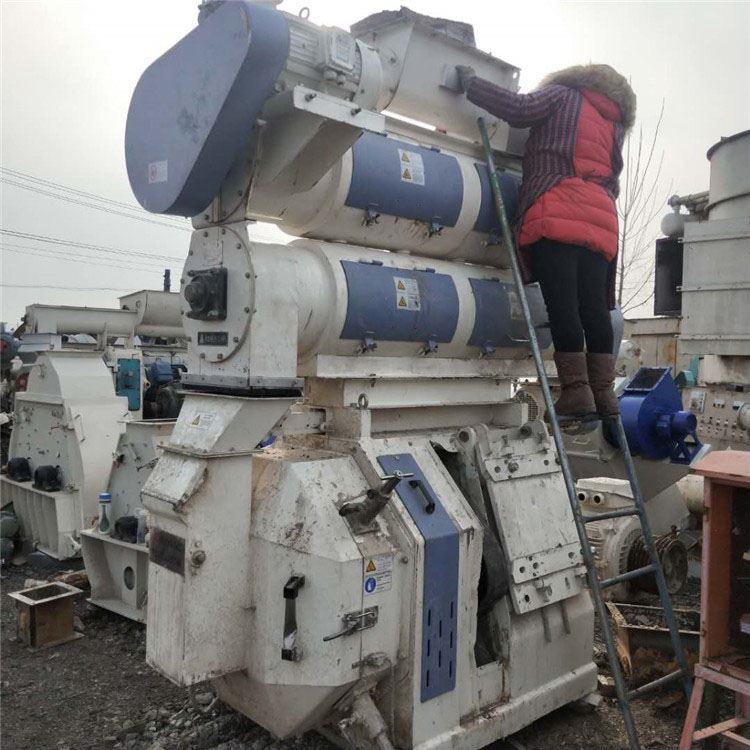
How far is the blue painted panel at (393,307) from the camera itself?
2.95 meters

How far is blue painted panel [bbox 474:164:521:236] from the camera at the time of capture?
345cm

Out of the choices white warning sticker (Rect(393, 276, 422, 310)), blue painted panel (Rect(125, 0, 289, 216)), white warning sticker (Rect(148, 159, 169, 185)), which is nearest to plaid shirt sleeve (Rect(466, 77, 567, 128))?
white warning sticker (Rect(393, 276, 422, 310))

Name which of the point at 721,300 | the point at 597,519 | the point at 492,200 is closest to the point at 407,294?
the point at 492,200

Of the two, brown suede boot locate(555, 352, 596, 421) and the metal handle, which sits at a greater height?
brown suede boot locate(555, 352, 596, 421)

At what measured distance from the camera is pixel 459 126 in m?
3.55

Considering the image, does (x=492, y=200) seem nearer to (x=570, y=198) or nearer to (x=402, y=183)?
(x=570, y=198)

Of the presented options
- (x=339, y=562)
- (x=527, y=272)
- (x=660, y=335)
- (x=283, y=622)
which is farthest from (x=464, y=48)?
(x=660, y=335)

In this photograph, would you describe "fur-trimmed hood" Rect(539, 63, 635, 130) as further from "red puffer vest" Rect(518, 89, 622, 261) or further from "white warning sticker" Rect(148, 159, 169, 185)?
"white warning sticker" Rect(148, 159, 169, 185)

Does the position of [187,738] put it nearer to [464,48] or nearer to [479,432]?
[479,432]

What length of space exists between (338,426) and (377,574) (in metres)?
0.69

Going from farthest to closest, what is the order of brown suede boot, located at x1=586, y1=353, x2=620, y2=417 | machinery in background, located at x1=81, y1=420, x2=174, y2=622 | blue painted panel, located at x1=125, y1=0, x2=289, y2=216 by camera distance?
machinery in background, located at x1=81, y1=420, x2=174, y2=622 < brown suede boot, located at x1=586, y1=353, x2=620, y2=417 < blue painted panel, located at x1=125, y1=0, x2=289, y2=216

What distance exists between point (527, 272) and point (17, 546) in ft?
16.8

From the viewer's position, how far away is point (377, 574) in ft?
8.67

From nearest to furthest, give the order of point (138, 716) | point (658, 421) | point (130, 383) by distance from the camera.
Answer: point (138, 716), point (658, 421), point (130, 383)
